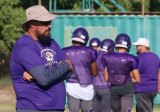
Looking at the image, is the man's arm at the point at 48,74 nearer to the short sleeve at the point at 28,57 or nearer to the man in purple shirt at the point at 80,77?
the short sleeve at the point at 28,57

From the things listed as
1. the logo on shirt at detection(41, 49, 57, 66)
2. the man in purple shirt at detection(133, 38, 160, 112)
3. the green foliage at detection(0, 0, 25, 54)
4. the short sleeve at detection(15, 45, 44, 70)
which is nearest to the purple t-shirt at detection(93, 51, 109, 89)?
the man in purple shirt at detection(133, 38, 160, 112)

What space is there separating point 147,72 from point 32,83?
6.60m

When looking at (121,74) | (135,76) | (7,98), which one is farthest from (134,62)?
(7,98)

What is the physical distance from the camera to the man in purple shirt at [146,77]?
12211 millimetres

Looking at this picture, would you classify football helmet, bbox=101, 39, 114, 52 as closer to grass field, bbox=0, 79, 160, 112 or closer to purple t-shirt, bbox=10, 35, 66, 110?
grass field, bbox=0, 79, 160, 112

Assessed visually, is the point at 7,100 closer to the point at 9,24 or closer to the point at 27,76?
the point at 9,24

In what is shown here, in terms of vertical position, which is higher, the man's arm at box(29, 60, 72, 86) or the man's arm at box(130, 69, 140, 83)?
the man's arm at box(29, 60, 72, 86)

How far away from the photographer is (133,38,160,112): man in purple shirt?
12211mm

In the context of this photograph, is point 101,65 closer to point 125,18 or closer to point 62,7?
point 125,18

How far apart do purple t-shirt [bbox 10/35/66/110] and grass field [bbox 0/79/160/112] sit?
11493 millimetres

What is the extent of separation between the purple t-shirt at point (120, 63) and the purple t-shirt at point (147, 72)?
1.93 ft

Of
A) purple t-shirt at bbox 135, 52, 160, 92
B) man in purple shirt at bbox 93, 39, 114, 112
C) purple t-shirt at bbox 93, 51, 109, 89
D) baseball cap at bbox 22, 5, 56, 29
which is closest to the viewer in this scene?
baseball cap at bbox 22, 5, 56, 29

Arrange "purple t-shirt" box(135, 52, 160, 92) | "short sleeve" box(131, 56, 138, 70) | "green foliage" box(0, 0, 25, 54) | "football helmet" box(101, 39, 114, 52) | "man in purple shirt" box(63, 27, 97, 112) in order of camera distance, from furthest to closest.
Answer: "green foliage" box(0, 0, 25, 54), "football helmet" box(101, 39, 114, 52), "purple t-shirt" box(135, 52, 160, 92), "short sleeve" box(131, 56, 138, 70), "man in purple shirt" box(63, 27, 97, 112)

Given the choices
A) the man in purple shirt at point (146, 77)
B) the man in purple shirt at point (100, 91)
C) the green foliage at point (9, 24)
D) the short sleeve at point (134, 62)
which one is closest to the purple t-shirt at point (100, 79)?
the man in purple shirt at point (100, 91)
